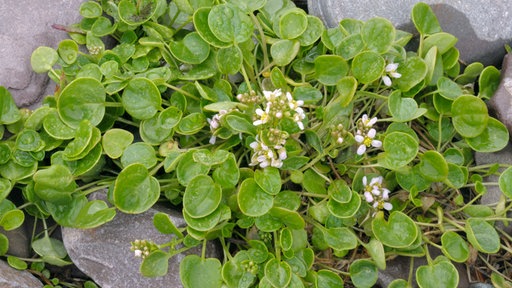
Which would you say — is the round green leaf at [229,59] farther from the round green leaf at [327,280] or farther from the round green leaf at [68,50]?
the round green leaf at [327,280]

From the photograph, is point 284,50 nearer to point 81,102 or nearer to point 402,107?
point 402,107

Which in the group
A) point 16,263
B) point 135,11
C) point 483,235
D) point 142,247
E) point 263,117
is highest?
point 135,11

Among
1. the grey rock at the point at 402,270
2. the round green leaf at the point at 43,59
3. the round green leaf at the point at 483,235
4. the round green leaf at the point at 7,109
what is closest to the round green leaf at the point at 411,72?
the round green leaf at the point at 483,235

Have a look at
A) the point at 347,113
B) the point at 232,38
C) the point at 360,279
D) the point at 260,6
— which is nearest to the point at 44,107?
the point at 232,38

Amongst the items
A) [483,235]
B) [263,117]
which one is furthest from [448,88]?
[263,117]

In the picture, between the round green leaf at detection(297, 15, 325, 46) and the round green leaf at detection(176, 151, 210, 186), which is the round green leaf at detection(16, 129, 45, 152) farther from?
the round green leaf at detection(297, 15, 325, 46)

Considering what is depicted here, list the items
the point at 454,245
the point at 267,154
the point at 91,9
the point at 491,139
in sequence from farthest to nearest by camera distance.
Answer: the point at 91,9
the point at 491,139
the point at 454,245
the point at 267,154

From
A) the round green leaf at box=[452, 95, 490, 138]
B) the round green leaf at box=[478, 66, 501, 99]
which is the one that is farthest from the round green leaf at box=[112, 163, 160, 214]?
the round green leaf at box=[478, 66, 501, 99]
